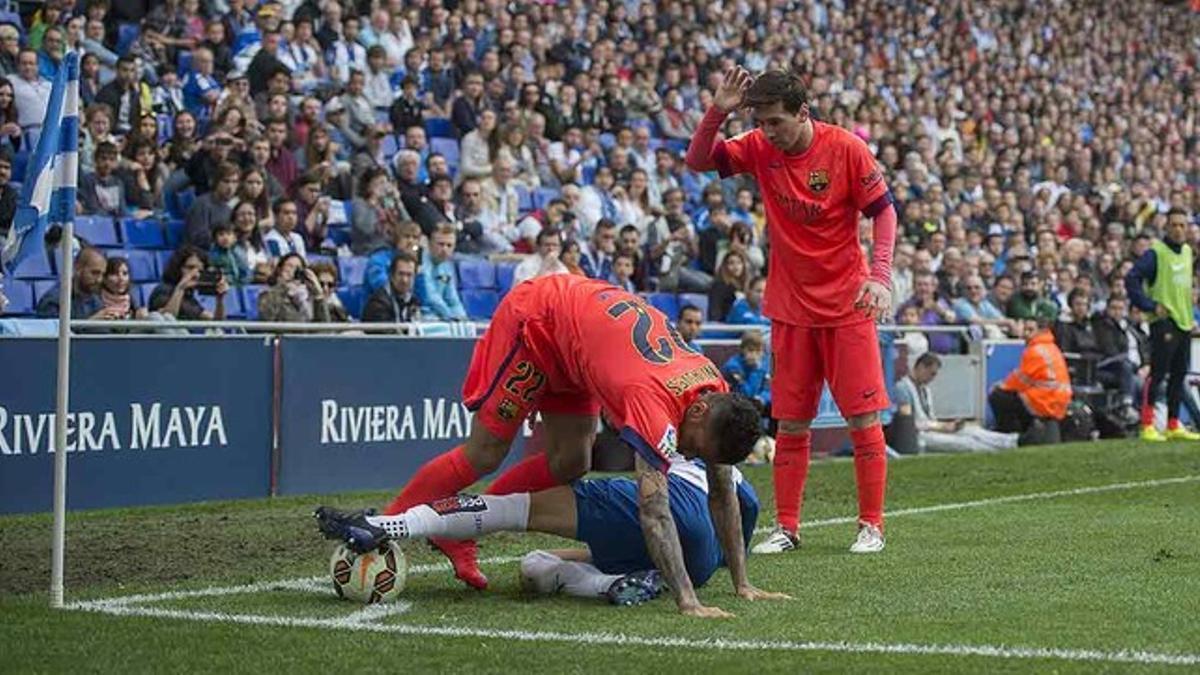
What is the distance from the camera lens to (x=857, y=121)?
28109 mm

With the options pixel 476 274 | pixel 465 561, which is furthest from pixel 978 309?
pixel 465 561

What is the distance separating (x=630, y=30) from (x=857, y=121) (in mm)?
3472

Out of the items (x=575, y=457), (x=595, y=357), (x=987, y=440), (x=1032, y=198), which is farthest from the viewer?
(x=1032, y=198)

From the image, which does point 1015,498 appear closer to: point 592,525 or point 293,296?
point 293,296

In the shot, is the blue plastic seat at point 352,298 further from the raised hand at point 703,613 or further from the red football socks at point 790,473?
the raised hand at point 703,613

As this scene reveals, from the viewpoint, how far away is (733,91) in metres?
9.77

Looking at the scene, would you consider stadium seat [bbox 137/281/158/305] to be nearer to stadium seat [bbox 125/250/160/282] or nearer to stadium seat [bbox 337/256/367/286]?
stadium seat [bbox 125/250/160/282]

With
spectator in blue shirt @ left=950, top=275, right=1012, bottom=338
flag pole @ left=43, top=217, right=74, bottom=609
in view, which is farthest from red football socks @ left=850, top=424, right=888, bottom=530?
spectator in blue shirt @ left=950, top=275, right=1012, bottom=338

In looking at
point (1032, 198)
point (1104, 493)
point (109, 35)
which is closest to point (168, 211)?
point (109, 35)

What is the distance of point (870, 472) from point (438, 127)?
39.0 ft

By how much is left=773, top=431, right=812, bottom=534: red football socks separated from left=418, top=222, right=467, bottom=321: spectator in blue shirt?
22.0 feet

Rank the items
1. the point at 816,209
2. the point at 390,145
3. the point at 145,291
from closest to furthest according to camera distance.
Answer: the point at 816,209 → the point at 145,291 → the point at 390,145

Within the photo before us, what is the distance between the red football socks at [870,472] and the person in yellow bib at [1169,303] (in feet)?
35.8

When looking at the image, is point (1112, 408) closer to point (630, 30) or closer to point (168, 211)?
point (630, 30)
